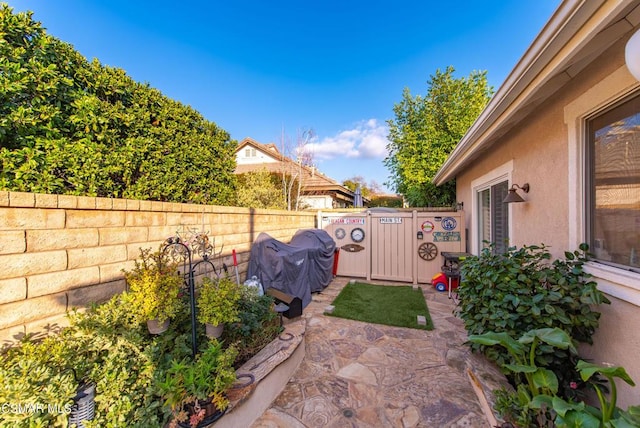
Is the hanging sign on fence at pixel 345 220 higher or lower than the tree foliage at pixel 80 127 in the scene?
lower

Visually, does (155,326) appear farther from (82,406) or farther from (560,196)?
(560,196)

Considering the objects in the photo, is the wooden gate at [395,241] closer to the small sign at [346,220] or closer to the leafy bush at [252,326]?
the small sign at [346,220]

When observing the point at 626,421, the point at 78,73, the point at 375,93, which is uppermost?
the point at 375,93

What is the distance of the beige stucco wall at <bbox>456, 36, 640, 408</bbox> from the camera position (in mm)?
1660

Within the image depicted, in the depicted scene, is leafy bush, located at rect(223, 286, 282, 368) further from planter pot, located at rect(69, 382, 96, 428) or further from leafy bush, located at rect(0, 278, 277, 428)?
planter pot, located at rect(69, 382, 96, 428)

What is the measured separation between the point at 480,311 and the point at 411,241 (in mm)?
4209

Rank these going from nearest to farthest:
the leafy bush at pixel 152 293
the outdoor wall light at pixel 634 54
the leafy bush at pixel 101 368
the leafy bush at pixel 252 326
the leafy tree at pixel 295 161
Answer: the outdoor wall light at pixel 634 54, the leafy bush at pixel 101 368, the leafy bush at pixel 152 293, the leafy bush at pixel 252 326, the leafy tree at pixel 295 161

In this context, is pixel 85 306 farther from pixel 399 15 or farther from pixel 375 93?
pixel 375 93

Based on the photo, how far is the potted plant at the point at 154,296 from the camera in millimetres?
1979

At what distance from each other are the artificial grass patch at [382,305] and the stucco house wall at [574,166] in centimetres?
204

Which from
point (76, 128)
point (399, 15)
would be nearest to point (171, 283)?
point (76, 128)

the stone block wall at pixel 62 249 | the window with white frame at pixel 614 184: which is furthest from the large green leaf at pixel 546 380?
the stone block wall at pixel 62 249

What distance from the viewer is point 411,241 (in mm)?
6426

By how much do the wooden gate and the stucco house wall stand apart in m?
2.77
